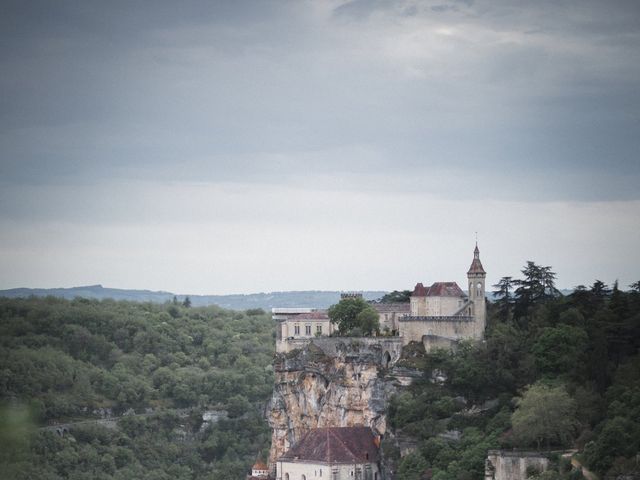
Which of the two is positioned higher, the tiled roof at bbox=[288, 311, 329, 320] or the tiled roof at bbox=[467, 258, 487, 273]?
the tiled roof at bbox=[467, 258, 487, 273]

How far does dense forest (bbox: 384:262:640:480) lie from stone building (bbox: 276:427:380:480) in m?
1.67

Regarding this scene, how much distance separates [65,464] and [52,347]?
30.3m

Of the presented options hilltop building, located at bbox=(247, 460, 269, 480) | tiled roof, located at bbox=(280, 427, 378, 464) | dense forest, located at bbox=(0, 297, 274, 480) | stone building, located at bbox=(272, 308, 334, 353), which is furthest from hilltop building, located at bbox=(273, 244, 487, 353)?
dense forest, located at bbox=(0, 297, 274, 480)

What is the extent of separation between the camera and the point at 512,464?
74.8m

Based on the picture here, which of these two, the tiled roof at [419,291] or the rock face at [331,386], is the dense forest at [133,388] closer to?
the rock face at [331,386]

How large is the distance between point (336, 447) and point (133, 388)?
228 ft

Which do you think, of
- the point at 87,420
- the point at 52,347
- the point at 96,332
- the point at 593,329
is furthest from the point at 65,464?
the point at 593,329

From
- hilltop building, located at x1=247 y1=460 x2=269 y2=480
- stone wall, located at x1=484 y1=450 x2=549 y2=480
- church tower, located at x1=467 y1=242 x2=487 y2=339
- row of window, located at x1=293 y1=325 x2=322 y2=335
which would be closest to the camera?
stone wall, located at x1=484 y1=450 x2=549 y2=480

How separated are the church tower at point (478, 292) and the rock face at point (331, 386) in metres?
5.22

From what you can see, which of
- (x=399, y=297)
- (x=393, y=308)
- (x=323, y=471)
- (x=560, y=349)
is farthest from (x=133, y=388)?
(x=560, y=349)

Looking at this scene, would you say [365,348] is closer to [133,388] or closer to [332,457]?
[332,457]

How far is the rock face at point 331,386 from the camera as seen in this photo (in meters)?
91.1

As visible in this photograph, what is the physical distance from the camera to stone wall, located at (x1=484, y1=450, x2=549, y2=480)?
74062mm

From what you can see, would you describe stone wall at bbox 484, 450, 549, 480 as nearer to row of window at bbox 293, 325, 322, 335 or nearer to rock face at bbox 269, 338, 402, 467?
rock face at bbox 269, 338, 402, 467
